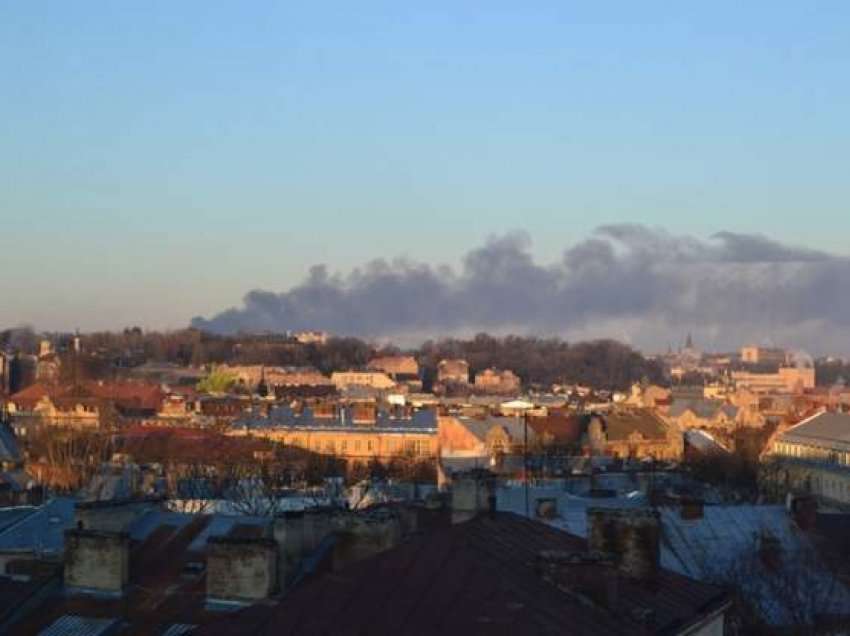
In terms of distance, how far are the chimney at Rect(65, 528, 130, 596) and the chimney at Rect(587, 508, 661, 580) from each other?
6521 millimetres

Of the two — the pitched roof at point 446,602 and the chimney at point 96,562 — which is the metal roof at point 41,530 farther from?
the pitched roof at point 446,602

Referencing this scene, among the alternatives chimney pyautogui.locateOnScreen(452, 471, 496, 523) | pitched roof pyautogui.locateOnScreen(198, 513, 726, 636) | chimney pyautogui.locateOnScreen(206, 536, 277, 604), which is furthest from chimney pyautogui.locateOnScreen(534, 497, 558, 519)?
pitched roof pyautogui.locateOnScreen(198, 513, 726, 636)

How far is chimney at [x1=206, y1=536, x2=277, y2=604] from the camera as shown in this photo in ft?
70.6

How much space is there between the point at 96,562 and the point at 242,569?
265 cm

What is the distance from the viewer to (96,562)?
75.9 feet

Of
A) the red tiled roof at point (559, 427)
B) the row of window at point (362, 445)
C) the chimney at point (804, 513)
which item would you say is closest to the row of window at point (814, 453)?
the red tiled roof at point (559, 427)

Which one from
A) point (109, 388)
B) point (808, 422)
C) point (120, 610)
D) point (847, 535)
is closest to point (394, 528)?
point (120, 610)

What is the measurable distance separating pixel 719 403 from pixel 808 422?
5136 cm

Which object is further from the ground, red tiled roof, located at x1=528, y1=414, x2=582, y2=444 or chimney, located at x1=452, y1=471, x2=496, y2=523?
chimney, located at x1=452, y1=471, x2=496, y2=523

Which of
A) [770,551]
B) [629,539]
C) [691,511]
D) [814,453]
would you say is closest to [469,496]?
[629,539]

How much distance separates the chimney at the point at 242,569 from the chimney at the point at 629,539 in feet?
13.5

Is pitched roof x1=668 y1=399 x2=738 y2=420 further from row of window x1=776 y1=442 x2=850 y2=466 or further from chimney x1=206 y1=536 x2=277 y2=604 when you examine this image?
chimney x1=206 y1=536 x2=277 y2=604

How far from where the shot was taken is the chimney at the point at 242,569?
21525 mm

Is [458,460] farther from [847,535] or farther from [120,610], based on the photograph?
[120,610]
